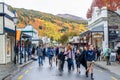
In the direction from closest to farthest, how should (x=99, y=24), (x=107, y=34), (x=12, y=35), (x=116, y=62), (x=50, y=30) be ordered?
(x=116, y=62) < (x=12, y=35) < (x=107, y=34) < (x=99, y=24) < (x=50, y=30)

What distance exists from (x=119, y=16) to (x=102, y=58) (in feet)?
29.9

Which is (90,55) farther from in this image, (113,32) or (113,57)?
(113,32)

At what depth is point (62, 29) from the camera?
168125mm

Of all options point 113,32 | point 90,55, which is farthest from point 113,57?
point 90,55

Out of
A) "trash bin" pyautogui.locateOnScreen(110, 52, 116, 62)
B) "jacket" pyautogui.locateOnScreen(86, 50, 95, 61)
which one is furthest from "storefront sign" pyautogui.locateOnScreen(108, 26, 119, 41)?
"jacket" pyautogui.locateOnScreen(86, 50, 95, 61)

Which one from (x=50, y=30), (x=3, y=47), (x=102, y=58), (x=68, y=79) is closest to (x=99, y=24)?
(x=102, y=58)

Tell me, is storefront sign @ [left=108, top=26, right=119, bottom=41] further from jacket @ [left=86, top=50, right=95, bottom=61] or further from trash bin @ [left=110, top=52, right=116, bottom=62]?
jacket @ [left=86, top=50, right=95, bottom=61]

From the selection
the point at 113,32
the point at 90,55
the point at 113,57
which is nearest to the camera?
the point at 90,55

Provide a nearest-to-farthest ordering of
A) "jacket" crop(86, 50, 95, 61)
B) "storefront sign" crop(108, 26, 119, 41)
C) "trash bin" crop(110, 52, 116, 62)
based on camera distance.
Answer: "jacket" crop(86, 50, 95, 61) < "trash bin" crop(110, 52, 116, 62) < "storefront sign" crop(108, 26, 119, 41)

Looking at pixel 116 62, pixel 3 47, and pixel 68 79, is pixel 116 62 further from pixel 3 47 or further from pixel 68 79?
pixel 68 79

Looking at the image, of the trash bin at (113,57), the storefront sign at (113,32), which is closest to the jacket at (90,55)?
the trash bin at (113,57)

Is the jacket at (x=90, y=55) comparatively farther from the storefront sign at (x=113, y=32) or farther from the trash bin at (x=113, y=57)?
the storefront sign at (x=113, y=32)

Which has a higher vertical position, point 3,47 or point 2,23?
point 2,23

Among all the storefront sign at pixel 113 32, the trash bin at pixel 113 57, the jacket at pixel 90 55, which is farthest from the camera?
the storefront sign at pixel 113 32
